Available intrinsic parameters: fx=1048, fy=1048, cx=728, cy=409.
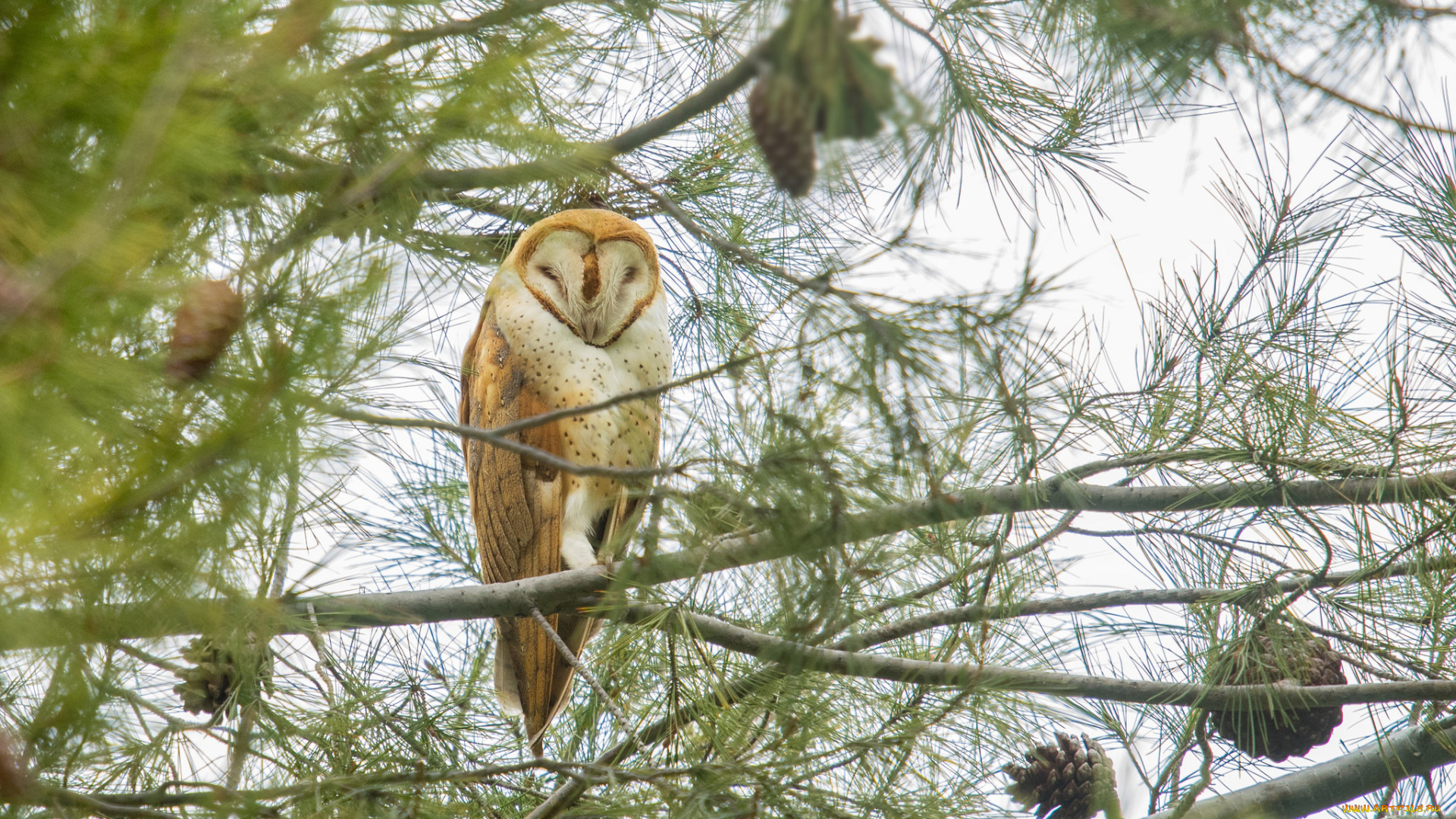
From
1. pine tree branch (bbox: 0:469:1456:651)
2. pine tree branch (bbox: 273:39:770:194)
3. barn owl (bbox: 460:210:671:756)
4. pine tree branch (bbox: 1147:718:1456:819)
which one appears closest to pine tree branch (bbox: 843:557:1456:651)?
pine tree branch (bbox: 0:469:1456:651)

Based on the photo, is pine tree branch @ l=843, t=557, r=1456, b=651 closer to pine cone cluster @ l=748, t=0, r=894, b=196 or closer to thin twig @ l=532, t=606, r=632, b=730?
thin twig @ l=532, t=606, r=632, b=730

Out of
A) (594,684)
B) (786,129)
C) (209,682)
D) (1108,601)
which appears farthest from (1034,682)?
(209,682)

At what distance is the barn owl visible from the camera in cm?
221

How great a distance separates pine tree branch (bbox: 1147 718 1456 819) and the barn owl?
49.5 inches

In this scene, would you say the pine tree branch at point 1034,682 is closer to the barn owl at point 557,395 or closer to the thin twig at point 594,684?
the thin twig at point 594,684

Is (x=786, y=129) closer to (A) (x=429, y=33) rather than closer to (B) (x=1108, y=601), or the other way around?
(A) (x=429, y=33)

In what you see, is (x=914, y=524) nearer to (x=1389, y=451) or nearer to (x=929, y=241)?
(x=929, y=241)

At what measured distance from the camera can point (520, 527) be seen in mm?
2225

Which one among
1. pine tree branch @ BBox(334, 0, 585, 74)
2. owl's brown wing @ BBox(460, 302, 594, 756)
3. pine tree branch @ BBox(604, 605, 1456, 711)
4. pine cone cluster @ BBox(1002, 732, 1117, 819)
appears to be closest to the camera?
pine tree branch @ BBox(334, 0, 585, 74)

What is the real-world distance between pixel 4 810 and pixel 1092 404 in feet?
4.65

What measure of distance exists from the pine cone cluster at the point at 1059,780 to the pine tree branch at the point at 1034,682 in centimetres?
34

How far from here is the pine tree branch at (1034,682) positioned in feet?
4.72

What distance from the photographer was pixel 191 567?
91cm

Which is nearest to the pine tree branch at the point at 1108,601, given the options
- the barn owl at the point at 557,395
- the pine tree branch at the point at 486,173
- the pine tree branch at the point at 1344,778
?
the pine tree branch at the point at 1344,778
